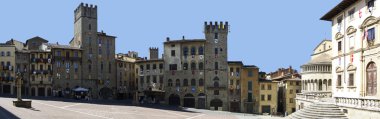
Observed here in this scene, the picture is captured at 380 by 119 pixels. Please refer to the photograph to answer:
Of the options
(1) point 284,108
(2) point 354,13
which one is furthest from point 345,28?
(1) point 284,108

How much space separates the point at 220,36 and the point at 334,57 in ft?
112

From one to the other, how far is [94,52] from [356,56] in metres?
57.6

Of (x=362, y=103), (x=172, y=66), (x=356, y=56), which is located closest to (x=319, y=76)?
(x=356, y=56)

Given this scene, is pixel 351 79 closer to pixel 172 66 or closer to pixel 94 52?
pixel 172 66

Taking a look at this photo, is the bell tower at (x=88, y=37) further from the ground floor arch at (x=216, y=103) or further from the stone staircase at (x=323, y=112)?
the stone staircase at (x=323, y=112)

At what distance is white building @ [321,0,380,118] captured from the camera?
33062mm

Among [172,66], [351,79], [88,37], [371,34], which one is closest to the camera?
[371,34]

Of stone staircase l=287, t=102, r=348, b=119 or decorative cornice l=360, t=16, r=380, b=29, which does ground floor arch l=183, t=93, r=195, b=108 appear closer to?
stone staircase l=287, t=102, r=348, b=119

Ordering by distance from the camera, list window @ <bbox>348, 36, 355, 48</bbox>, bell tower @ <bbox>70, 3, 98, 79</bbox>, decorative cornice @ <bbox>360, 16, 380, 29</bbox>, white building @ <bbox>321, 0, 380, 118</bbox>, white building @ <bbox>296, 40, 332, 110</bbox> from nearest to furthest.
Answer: white building @ <bbox>321, 0, 380, 118</bbox>
decorative cornice @ <bbox>360, 16, 380, 29</bbox>
window @ <bbox>348, 36, 355, 48</bbox>
white building @ <bbox>296, 40, 332, 110</bbox>
bell tower @ <bbox>70, 3, 98, 79</bbox>

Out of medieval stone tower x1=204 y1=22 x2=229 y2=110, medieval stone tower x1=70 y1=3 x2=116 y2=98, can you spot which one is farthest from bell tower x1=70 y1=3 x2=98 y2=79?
medieval stone tower x1=204 y1=22 x2=229 y2=110

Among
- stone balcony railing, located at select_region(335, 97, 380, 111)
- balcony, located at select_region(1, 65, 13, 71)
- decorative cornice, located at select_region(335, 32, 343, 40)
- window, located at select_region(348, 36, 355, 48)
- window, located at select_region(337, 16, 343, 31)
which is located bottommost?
stone balcony railing, located at select_region(335, 97, 380, 111)

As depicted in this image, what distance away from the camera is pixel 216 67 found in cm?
7775

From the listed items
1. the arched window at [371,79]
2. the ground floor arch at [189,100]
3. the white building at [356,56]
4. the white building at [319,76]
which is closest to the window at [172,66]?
the ground floor arch at [189,100]

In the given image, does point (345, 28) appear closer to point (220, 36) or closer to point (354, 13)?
point (354, 13)
